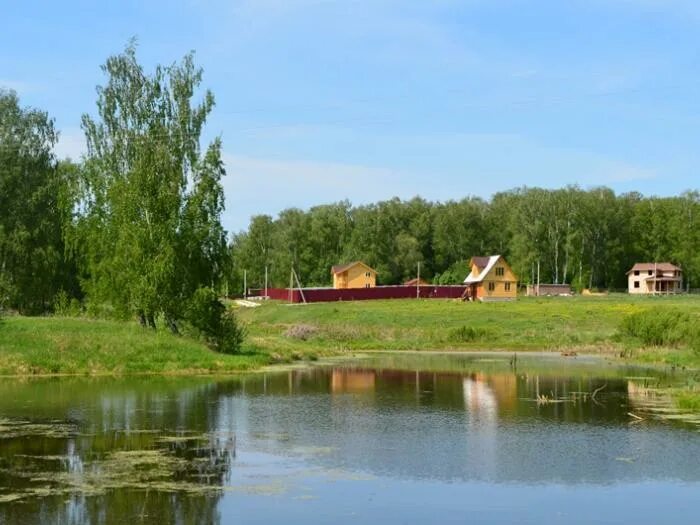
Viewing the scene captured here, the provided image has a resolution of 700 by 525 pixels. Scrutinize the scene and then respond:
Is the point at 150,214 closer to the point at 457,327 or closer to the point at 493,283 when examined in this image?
the point at 457,327

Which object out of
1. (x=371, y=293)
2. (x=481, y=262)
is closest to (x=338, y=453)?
(x=371, y=293)

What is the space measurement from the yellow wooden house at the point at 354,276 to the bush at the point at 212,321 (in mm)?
69208

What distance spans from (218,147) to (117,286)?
373 inches

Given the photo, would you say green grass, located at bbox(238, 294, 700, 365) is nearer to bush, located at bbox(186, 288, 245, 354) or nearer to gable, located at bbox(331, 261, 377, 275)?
bush, located at bbox(186, 288, 245, 354)

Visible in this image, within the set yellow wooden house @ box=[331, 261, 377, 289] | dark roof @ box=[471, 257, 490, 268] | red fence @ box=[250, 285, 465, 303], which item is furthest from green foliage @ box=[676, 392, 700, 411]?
yellow wooden house @ box=[331, 261, 377, 289]

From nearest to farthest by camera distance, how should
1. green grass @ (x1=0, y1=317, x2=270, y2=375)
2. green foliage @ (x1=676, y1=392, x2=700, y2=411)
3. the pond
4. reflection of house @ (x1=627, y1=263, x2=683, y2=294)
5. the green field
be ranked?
the pond
green foliage @ (x1=676, y1=392, x2=700, y2=411)
green grass @ (x1=0, y1=317, x2=270, y2=375)
the green field
reflection of house @ (x1=627, y1=263, x2=683, y2=294)

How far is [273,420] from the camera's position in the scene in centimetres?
3106

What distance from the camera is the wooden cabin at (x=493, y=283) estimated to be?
104 meters

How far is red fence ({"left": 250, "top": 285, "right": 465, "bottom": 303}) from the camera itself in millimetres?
103625

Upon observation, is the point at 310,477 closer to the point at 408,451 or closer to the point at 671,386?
the point at 408,451

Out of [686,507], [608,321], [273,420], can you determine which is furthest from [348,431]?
[608,321]

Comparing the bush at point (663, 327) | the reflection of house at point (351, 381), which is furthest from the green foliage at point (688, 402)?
the bush at point (663, 327)

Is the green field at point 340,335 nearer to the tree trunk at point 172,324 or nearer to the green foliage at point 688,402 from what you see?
the tree trunk at point 172,324

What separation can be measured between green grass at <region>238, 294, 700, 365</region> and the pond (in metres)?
21.9
